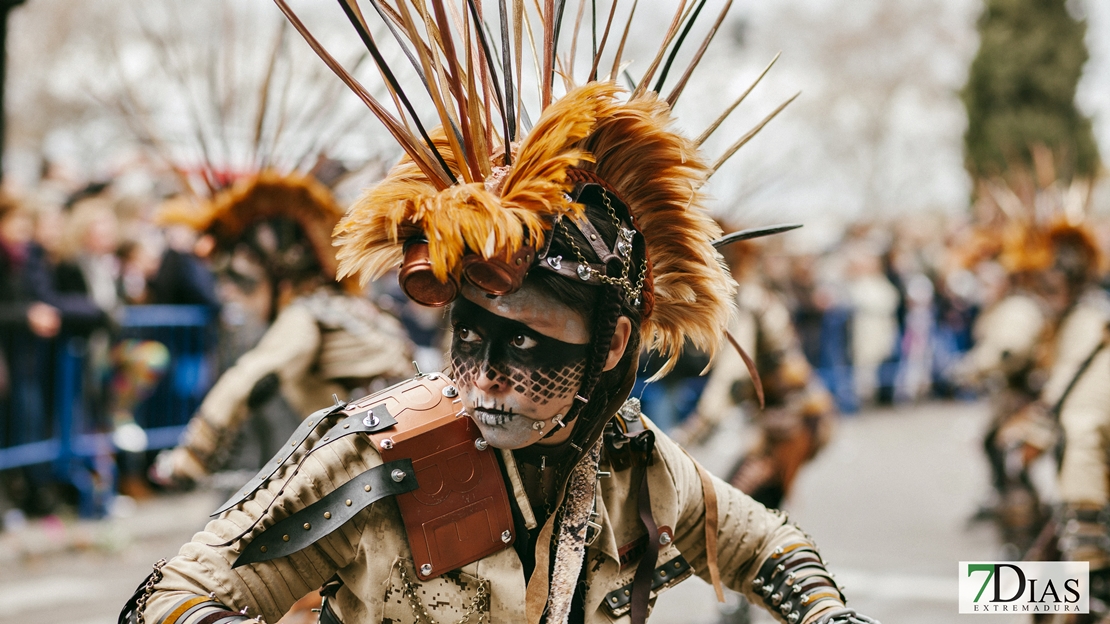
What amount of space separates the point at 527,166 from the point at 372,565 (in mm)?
826

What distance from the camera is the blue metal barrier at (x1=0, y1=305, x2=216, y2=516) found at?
6977 mm

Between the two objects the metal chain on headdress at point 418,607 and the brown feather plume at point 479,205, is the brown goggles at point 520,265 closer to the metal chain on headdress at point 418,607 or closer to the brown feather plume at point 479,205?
the brown feather plume at point 479,205

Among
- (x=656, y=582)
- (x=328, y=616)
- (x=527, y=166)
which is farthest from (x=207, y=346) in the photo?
(x=527, y=166)

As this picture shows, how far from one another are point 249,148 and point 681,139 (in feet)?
9.12

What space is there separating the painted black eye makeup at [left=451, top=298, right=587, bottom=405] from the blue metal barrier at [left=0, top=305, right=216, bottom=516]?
18.6ft

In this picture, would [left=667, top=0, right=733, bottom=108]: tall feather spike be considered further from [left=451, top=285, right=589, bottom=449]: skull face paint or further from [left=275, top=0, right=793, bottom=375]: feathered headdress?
[left=451, top=285, right=589, bottom=449]: skull face paint

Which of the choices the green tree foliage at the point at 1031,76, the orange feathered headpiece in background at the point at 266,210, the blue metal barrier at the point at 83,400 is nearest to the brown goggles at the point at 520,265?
the orange feathered headpiece in background at the point at 266,210

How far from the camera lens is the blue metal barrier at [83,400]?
6977mm

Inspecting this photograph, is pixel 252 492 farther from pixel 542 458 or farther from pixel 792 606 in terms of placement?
pixel 792 606

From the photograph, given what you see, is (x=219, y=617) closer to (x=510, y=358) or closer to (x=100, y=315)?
(x=510, y=358)

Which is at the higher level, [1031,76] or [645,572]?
[1031,76]

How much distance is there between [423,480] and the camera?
2207mm

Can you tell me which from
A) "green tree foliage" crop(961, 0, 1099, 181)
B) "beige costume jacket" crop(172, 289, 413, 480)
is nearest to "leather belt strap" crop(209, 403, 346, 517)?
"beige costume jacket" crop(172, 289, 413, 480)

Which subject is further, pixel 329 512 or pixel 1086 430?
pixel 1086 430
